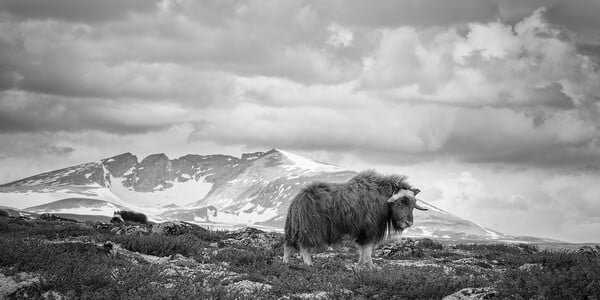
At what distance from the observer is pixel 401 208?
1986 cm

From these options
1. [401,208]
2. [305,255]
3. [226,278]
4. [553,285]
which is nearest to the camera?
[553,285]

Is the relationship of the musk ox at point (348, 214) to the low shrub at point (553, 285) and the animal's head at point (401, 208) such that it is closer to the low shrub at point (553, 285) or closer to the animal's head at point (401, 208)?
the animal's head at point (401, 208)

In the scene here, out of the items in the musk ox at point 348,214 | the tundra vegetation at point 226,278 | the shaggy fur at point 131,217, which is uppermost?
the musk ox at point 348,214

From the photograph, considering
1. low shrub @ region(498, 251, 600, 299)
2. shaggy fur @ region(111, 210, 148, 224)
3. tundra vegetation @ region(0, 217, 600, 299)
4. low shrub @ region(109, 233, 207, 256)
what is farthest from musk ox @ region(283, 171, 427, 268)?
shaggy fur @ region(111, 210, 148, 224)

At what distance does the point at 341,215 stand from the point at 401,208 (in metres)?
2.28

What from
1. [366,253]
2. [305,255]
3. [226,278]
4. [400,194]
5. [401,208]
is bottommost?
[226,278]

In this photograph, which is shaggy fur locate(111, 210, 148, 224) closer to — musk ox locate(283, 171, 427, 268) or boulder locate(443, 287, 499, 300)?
musk ox locate(283, 171, 427, 268)

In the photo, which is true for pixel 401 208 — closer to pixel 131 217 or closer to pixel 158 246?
pixel 158 246

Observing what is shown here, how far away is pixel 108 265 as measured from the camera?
554 inches

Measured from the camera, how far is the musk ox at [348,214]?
18.5 m

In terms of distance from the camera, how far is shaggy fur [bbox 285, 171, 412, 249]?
1856 cm

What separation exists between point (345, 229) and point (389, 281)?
6.56 m

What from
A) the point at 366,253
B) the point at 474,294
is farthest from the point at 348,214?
the point at 474,294

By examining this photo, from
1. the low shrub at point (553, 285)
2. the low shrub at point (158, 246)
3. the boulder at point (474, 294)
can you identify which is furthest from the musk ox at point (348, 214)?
the low shrub at point (553, 285)
